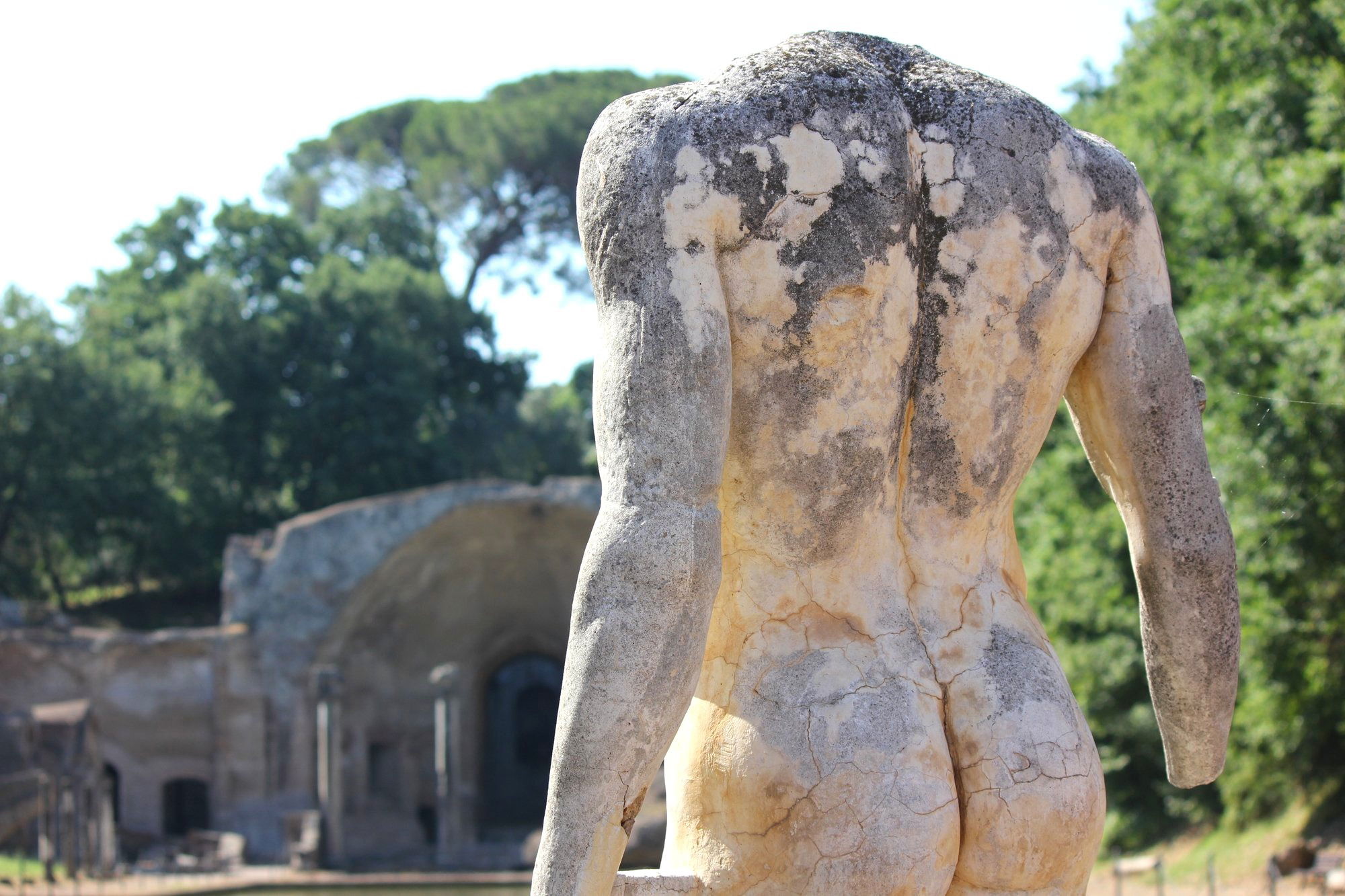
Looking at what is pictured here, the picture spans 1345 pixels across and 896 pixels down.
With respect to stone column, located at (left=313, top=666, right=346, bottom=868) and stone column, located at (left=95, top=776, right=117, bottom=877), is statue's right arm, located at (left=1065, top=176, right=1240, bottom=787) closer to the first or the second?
stone column, located at (left=95, top=776, right=117, bottom=877)

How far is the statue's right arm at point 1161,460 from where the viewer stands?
2711 mm

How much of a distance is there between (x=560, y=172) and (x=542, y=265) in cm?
214

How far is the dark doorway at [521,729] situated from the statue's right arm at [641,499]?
25.6 meters

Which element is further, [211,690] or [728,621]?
[211,690]

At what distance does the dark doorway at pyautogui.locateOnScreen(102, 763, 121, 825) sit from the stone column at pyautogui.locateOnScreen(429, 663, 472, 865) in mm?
4203

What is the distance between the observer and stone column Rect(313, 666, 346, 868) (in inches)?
819

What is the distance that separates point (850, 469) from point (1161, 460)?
0.55m

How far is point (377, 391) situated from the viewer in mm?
30016

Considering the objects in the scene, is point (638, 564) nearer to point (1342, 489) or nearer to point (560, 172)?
point (1342, 489)

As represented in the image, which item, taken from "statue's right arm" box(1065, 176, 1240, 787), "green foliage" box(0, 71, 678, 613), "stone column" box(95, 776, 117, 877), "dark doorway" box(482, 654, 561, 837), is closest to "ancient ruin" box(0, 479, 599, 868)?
"stone column" box(95, 776, 117, 877)

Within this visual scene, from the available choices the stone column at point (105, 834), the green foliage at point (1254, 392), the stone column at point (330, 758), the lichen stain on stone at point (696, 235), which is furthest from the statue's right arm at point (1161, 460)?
the stone column at point (330, 758)

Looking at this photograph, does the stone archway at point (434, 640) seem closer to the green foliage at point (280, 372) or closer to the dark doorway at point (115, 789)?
the dark doorway at point (115, 789)

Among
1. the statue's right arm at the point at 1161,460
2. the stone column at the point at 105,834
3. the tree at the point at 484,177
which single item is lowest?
the stone column at the point at 105,834

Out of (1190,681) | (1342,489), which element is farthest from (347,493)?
(1190,681)
